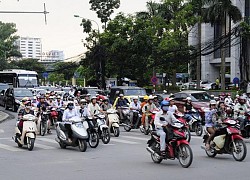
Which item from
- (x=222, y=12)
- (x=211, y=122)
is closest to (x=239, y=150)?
(x=211, y=122)

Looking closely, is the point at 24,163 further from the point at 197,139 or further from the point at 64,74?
the point at 64,74

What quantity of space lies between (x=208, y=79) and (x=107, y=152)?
63753mm

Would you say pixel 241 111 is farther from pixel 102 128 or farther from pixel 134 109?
Result: pixel 134 109

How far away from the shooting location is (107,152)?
14812 mm

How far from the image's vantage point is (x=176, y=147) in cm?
1172

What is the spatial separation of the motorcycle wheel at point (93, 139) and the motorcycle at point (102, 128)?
2.66ft

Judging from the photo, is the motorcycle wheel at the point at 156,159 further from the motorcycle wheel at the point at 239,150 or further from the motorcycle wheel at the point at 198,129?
the motorcycle wheel at the point at 198,129

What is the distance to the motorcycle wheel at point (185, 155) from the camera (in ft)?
37.0

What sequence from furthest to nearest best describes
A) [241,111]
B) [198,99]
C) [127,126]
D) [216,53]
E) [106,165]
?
1. [216,53]
2. [198,99]
3. [127,126]
4. [241,111]
5. [106,165]

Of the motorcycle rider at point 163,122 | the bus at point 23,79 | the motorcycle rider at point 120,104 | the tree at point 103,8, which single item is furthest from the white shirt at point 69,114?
the tree at point 103,8

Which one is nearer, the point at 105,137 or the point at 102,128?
the point at 102,128

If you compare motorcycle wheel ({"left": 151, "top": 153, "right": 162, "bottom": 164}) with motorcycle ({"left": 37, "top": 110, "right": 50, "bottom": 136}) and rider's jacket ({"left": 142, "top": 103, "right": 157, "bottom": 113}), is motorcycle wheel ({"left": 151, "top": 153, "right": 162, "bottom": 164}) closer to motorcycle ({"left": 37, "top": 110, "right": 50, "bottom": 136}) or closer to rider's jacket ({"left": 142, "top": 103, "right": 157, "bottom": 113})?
rider's jacket ({"left": 142, "top": 103, "right": 157, "bottom": 113})

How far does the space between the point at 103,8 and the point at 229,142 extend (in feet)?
160

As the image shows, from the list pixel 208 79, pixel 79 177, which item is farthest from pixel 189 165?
pixel 208 79
